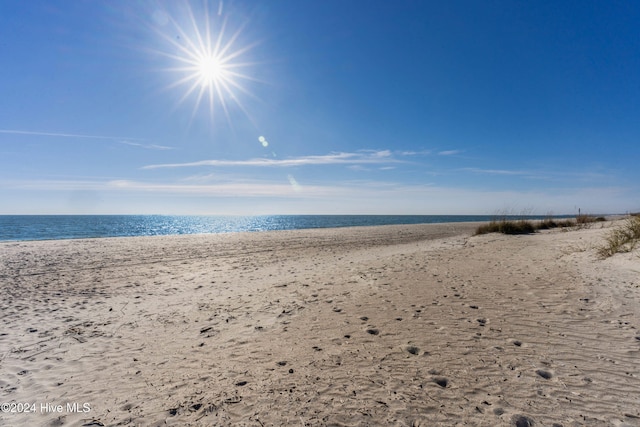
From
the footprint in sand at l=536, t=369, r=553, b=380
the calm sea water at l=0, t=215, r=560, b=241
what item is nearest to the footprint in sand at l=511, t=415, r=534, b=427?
the footprint in sand at l=536, t=369, r=553, b=380

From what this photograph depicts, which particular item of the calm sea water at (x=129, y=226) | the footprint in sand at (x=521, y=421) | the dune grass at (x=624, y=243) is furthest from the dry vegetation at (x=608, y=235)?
the calm sea water at (x=129, y=226)

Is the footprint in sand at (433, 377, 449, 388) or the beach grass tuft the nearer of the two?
the footprint in sand at (433, 377, 449, 388)

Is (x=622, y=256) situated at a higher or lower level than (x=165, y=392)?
higher

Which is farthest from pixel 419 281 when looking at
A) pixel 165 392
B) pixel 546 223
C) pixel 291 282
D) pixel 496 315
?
pixel 546 223

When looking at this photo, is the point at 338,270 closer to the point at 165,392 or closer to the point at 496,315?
the point at 496,315

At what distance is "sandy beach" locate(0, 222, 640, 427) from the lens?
11.0 ft

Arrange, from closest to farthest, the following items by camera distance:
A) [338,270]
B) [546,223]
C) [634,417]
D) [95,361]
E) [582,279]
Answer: [634,417] < [95,361] < [582,279] < [338,270] < [546,223]

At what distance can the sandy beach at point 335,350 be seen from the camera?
336cm

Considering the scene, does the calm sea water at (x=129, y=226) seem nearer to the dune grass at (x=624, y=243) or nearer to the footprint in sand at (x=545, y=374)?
the footprint in sand at (x=545, y=374)

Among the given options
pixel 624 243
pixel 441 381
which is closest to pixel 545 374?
pixel 441 381

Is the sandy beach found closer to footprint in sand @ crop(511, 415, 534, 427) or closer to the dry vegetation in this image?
footprint in sand @ crop(511, 415, 534, 427)

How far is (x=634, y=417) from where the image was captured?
Result: 3061mm

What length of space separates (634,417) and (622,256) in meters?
9.96

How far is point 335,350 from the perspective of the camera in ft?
15.6
